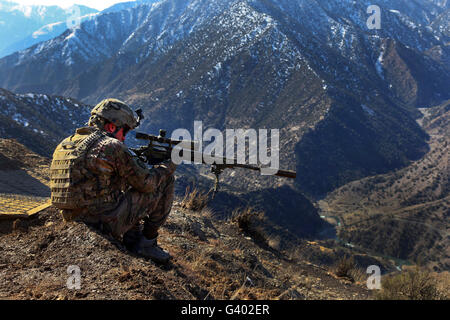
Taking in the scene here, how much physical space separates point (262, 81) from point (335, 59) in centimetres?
3180

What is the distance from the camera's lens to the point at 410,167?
81.4 meters

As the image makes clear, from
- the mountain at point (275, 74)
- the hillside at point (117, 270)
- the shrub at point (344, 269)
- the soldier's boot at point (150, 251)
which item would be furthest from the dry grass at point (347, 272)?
the mountain at point (275, 74)

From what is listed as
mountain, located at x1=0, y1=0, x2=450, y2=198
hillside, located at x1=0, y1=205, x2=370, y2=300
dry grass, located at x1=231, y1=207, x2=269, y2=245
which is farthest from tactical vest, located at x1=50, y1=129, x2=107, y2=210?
mountain, located at x1=0, y1=0, x2=450, y2=198

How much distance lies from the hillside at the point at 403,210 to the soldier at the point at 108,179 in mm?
49241

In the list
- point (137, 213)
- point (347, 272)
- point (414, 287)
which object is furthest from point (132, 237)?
point (347, 272)

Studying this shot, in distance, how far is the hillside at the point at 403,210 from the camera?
53.1 m

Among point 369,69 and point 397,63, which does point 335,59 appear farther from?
point 397,63

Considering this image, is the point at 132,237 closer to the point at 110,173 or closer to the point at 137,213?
the point at 137,213

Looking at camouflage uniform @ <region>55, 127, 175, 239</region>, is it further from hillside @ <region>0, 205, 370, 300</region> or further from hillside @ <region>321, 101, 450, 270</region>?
hillside @ <region>321, 101, 450, 270</region>

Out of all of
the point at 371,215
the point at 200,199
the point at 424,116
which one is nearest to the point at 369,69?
the point at 424,116

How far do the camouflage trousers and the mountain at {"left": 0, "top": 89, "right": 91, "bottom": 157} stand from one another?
2173 centimetres

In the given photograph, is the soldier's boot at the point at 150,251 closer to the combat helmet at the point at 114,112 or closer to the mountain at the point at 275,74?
the combat helmet at the point at 114,112

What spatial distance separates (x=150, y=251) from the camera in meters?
4.23

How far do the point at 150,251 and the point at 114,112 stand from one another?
6.17 ft
